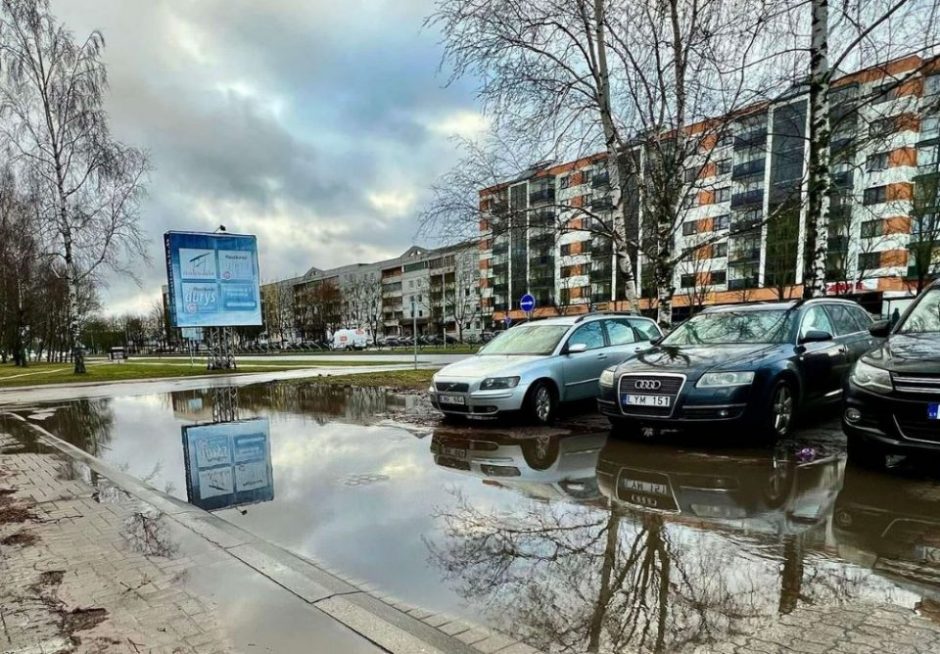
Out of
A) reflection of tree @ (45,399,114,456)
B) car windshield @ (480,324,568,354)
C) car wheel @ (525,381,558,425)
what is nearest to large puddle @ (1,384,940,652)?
car wheel @ (525,381,558,425)

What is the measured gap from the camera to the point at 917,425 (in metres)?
4.46

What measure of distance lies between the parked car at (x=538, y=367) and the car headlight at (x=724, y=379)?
97.9 inches

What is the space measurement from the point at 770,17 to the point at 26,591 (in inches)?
447

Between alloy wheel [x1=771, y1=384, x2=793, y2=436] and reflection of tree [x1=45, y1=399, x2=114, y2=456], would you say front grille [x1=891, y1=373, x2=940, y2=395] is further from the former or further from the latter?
reflection of tree [x1=45, y1=399, x2=114, y2=456]

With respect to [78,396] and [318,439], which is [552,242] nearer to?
[318,439]

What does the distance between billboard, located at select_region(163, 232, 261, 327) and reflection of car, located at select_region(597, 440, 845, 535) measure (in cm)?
2097

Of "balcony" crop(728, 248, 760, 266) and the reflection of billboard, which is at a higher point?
"balcony" crop(728, 248, 760, 266)

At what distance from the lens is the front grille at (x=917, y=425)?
4375 millimetres

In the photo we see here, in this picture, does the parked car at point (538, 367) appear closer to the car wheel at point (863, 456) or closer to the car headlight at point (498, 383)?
the car headlight at point (498, 383)

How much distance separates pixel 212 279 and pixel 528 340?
18.4m

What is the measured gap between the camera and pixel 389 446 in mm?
7363

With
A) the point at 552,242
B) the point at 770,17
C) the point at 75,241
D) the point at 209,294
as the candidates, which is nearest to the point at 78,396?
the point at 209,294

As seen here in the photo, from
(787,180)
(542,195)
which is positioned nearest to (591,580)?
(542,195)

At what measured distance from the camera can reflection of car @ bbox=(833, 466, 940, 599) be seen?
3152mm
